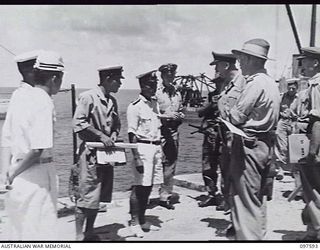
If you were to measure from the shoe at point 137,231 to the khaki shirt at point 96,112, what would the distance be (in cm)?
87

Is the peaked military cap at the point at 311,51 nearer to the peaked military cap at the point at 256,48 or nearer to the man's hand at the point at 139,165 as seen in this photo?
→ the peaked military cap at the point at 256,48

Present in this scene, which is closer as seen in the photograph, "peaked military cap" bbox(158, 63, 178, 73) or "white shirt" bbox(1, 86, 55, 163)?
"white shirt" bbox(1, 86, 55, 163)

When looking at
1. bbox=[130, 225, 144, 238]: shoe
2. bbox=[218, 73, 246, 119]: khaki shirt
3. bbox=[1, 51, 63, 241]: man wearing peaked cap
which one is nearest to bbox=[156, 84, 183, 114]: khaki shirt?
bbox=[218, 73, 246, 119]: khaki shirt

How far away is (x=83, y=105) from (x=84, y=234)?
109 centimetres

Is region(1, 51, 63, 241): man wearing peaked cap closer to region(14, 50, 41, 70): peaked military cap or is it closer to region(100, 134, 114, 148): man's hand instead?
region(14, 50, 41, 70): peaked military cap

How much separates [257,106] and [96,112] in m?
1.30

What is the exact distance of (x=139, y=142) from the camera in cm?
427

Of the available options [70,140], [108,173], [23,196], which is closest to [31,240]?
[23,196]

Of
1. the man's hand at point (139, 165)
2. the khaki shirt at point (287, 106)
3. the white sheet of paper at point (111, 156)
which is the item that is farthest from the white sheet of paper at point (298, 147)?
the khaki shirt at point (287, 106)

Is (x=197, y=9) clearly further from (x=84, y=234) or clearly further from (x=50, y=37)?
(x=84, y=234)

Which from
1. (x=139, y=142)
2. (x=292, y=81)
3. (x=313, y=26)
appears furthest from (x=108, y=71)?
(x=292, y=81)

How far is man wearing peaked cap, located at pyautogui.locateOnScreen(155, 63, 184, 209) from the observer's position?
5.15m

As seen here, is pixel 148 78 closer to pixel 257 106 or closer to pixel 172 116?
pixel 172 116

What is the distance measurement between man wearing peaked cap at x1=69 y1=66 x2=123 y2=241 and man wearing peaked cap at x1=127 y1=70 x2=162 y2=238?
9.3 inches
